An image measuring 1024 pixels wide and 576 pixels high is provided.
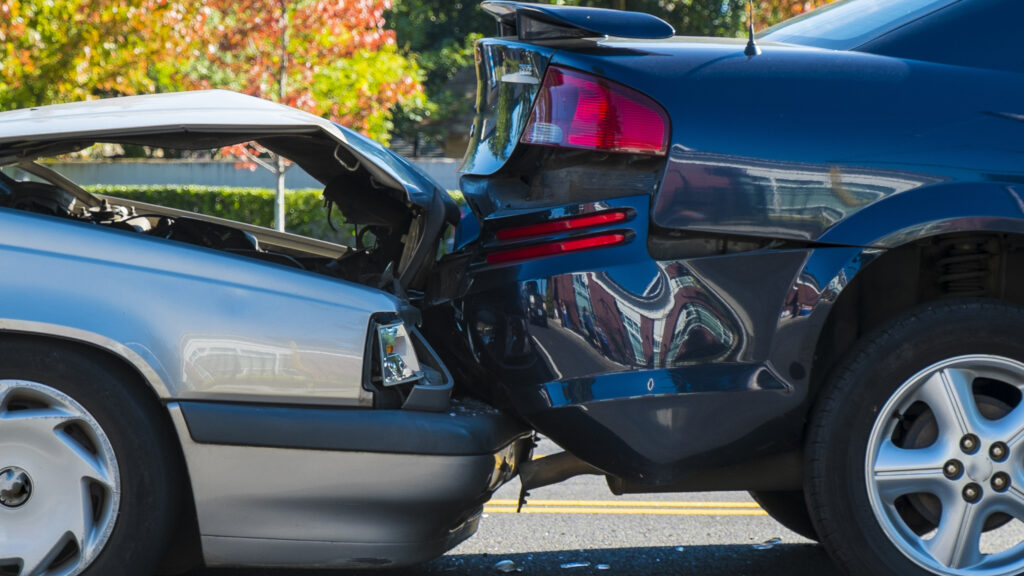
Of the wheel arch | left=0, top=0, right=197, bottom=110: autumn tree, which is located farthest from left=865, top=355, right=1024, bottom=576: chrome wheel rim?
left=0, top=0, right=197, bottom=110: autumn tree

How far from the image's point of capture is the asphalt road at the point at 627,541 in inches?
154

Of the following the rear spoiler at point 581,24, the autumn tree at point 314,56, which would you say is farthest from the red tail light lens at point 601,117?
the autumn tree at point 314,56

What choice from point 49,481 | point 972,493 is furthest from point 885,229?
point 49,481

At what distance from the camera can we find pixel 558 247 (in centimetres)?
306

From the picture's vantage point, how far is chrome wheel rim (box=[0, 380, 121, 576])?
9.61 ft

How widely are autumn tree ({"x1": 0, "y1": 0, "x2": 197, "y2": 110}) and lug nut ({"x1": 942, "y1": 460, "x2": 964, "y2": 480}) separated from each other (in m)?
Answer: 11.3

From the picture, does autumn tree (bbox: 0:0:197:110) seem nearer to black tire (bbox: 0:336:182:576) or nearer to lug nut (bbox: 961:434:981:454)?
black tire (bbox: 0:336:182:576)

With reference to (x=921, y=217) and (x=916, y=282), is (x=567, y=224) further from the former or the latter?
(x=916, y=282)

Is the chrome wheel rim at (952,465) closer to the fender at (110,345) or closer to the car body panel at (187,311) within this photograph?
the car body panel at (187,311)

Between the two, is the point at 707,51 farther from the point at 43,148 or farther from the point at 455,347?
the point at 43,148

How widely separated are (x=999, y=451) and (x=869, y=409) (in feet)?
1.21

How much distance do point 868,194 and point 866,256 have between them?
16 centimetres

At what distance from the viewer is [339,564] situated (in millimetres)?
3008

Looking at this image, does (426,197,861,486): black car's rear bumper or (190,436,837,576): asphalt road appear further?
(190,436,837,576): asphalt road
